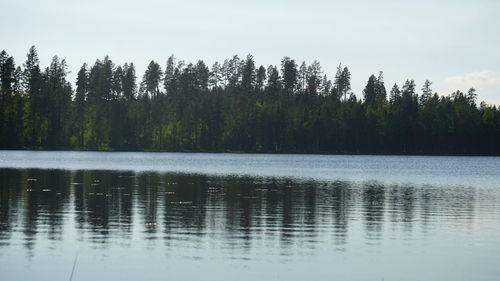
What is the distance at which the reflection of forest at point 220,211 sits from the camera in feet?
99.6

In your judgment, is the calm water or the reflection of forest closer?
the calm water

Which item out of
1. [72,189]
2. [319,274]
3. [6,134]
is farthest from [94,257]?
[6,134]

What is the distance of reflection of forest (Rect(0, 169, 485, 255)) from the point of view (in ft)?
99.6

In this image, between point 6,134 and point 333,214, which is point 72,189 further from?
point 6,134

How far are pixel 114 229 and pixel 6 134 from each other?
152 meters

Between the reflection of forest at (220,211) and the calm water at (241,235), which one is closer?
the calm water at (241,235)

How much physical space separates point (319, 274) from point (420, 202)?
30.3 meters

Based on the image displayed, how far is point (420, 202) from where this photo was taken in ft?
167

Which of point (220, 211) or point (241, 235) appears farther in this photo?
point (220, 211)

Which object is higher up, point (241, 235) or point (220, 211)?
point (220, 211)

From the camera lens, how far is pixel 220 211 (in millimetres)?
40469

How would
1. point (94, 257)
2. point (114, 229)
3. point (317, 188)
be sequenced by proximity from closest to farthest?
point (94, 257) < point (114, 229) < point (317, 188)

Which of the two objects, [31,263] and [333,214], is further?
[333,214]

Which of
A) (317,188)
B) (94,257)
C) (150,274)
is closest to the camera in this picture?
(150,274)
